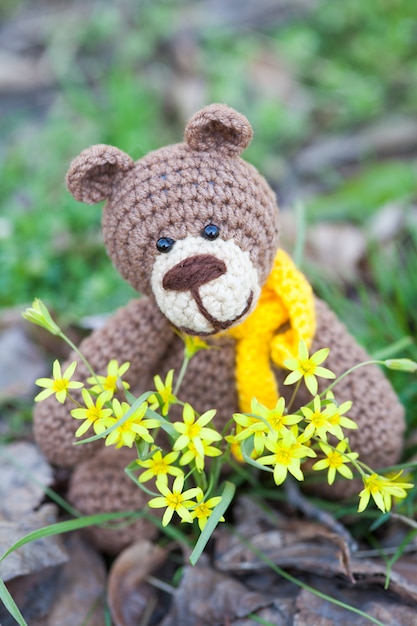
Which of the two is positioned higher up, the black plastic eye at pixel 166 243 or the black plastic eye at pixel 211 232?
the black plastic eye at pixel 166 243

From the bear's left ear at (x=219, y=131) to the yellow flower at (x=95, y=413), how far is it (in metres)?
0.53

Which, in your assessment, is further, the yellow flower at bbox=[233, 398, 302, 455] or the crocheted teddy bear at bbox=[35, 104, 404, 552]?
the crocheted teddy bear at bbox=[35, 104, 404, 552]

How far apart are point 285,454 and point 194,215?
1.59 feet

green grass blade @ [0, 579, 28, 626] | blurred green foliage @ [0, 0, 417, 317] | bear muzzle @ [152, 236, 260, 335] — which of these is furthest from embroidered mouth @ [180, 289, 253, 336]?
blurred green foliage @ [0, 0, 417, 317]

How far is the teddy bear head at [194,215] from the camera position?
1.21 m

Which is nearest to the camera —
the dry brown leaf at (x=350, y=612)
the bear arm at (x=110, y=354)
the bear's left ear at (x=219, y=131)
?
the bear's left ear at (x=219, y=131)

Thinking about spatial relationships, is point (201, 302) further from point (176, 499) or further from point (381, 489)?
point (381, 489)

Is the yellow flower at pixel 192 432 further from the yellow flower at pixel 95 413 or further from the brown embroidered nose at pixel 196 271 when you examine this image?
the brown embroidered nose at pixel 196 271

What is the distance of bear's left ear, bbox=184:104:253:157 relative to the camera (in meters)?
1.20

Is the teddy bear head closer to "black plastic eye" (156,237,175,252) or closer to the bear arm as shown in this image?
"black plastic eye" (156,237,175,252)

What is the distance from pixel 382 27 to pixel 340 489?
→ 2.98 metres

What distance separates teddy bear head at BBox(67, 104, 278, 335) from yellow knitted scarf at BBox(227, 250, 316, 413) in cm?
12

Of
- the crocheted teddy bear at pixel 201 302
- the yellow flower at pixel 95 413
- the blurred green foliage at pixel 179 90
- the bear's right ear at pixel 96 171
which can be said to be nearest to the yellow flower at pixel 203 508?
the yellow flower at pixel 95 413

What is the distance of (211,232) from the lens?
122 centimetres
